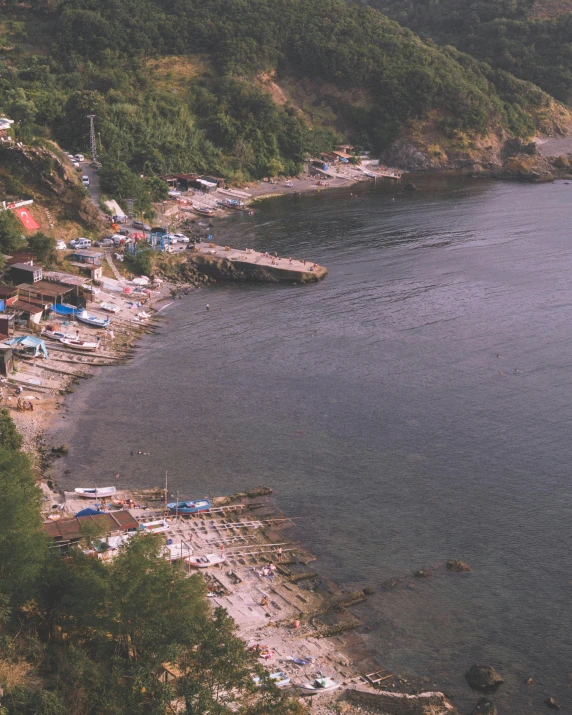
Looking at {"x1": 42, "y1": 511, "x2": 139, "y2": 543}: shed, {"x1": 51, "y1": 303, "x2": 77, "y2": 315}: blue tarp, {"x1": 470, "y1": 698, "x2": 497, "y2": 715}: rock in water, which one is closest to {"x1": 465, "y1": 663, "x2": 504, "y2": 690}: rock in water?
{"x1": 470, "y1": 698, "x2": 497, "y2": 715}: rock in water

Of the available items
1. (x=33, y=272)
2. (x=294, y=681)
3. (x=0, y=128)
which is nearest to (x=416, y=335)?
(x=33, y=272)

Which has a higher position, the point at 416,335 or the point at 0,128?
the point at 0,128

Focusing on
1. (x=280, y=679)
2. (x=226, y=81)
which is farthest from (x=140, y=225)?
(x=280, y=679)

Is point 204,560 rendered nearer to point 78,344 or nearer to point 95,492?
point 95,492

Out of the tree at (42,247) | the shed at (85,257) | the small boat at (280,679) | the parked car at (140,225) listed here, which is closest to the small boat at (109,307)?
the shed at (85,257)

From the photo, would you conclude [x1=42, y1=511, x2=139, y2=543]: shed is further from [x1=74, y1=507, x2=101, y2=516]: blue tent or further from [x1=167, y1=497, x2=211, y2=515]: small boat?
[x1=167, y1=497, x2=211, y2=515]: small boat

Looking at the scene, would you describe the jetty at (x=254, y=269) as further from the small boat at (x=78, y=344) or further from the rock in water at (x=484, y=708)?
the rock in water at (x=484, y=708)

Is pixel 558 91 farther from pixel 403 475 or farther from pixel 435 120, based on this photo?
pixel 403 475
